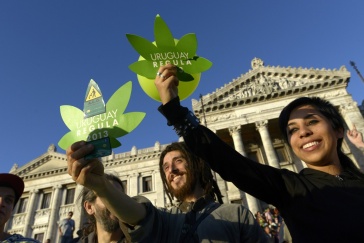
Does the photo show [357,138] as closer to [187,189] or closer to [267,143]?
[187,189]

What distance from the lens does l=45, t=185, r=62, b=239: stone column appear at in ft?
85.3

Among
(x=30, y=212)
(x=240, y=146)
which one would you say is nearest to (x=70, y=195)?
(x=30, y=212)

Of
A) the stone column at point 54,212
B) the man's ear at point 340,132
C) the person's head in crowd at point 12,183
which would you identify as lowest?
the man's ear at point 340,132

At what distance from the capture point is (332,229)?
1.70 meters

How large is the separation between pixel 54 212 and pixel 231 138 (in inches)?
815

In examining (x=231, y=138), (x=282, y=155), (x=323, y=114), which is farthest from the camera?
(x=231, y=138)

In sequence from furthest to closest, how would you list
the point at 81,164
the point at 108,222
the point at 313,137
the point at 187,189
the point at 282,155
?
1. the point at 282,155
2. the point at 108,222
3. the point at 187,189
4. the point at 313,137
5. the point at 81,164

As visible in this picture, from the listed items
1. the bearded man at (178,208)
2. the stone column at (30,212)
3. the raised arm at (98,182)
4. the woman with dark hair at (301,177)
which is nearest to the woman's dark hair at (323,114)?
the woman with dark hair at (301,177)

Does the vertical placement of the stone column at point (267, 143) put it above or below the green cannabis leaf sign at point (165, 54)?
above

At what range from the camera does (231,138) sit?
2703cm

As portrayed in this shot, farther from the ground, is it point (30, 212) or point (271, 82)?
point (271, 82)

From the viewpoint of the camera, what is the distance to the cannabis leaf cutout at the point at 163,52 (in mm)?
2186

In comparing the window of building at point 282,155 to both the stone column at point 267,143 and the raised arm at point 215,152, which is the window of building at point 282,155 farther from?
the raised arm at point 215,152

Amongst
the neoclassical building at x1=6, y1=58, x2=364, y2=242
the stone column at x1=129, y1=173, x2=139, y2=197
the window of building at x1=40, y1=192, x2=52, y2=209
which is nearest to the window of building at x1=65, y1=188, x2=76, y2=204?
the neoclassical building at x1=6, y1=58, x2=364, y2=242
